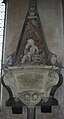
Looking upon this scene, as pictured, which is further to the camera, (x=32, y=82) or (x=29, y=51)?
(x=29, y=51)

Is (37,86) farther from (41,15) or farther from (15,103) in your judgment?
(41,15)

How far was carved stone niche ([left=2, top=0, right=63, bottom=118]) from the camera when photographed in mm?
8344

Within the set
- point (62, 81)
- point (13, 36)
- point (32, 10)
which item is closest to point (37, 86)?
point (62, 81)

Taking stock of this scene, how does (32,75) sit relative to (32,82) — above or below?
above

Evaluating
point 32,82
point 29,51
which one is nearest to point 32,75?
point 32,82

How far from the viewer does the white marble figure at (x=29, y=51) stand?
8.75 meters

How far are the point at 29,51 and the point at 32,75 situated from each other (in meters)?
0.73

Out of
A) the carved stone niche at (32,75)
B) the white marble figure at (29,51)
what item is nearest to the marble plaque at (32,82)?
the carved stone niche at (32,75)

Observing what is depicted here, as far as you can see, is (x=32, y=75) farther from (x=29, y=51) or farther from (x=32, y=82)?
(x=29, y=51)

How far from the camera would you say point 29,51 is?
882 centimetres

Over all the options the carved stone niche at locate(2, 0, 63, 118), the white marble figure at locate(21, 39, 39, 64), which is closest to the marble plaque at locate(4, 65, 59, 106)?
the carved stone niche at locate(2, 0, 63, 118)

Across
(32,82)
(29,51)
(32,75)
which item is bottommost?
(32,82)

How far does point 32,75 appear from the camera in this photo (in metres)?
8.43

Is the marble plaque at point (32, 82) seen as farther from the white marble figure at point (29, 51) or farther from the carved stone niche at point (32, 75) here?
the white marble figure at point (29, 51)
